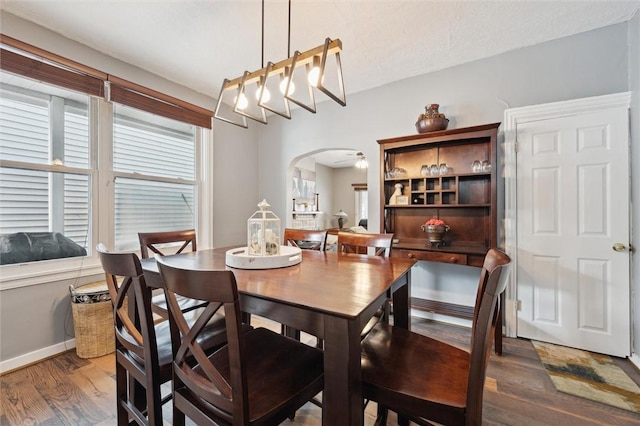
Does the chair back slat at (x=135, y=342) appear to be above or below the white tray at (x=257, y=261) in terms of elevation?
below

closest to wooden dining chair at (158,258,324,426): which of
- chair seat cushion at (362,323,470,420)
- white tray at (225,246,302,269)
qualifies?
chair seat cushion at (362,323,470,420)

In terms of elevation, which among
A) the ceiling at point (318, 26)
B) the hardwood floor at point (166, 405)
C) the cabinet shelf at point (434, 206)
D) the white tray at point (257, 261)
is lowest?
the hardwood floor at point (166, 405)

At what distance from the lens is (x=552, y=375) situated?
1936 millimetres

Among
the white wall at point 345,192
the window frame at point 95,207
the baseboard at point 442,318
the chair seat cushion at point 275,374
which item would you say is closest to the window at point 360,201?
the white wall at point 345,192

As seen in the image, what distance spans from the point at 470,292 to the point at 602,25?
2.51 metres

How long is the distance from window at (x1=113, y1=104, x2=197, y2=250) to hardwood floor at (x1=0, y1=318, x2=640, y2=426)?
1115 millimetres

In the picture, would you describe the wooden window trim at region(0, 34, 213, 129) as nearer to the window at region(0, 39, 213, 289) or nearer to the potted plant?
the window at region(0, 39, 213, 289)

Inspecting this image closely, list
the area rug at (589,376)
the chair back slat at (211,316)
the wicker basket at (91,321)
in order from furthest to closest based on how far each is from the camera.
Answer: the wicker basket at (91,321)
the area rug at (589,376)
the chair back slat at (211,316)

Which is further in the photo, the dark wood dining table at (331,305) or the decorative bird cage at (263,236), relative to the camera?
the decorative bird cage at (263,236)

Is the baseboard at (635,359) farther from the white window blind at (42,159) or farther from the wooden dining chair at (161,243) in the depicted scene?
the white window blind at (42,159)

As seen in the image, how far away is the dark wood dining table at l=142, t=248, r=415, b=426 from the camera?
87cm

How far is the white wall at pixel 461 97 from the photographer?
2244 mm

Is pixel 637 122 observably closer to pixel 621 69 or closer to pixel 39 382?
pixel 621 69

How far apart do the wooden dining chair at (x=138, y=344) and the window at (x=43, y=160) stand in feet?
5.17
